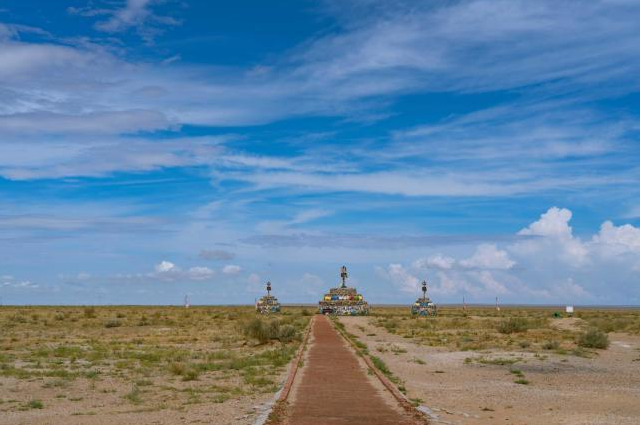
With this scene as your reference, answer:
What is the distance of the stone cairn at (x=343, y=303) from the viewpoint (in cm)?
8006

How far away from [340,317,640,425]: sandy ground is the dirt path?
950 mm

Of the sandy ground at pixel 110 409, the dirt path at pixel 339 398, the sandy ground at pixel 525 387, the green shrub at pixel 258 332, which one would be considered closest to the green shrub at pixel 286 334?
the green shrub at pixel 258 332

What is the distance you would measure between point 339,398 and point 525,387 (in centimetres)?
649

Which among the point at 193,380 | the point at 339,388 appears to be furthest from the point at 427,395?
the point at 193,380

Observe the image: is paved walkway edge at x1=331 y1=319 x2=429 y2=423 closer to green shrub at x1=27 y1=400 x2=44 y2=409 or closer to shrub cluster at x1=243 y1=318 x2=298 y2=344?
green shrub at x1=27 y1=400 x2=44 y2=409

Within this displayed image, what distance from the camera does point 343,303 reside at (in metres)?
80.3

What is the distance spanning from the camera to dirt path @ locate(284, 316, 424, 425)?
40.3 ft

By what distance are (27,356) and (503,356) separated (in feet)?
62.8

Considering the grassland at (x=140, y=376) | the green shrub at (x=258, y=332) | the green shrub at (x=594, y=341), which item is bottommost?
the grassland at (x=140, y=376)

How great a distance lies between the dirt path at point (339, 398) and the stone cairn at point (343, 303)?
5678 cm

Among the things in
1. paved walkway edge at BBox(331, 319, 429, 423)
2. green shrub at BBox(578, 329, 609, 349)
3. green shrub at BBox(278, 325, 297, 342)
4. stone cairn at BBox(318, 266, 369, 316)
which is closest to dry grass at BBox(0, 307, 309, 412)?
green shrub at BBox(278, 325, 297, 342)

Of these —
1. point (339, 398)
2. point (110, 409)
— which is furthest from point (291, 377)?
point (110, 409)

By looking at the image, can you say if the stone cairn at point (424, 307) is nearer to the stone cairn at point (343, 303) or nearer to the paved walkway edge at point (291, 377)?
the stone cairn at point (343, 303)

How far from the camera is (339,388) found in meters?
16.4
